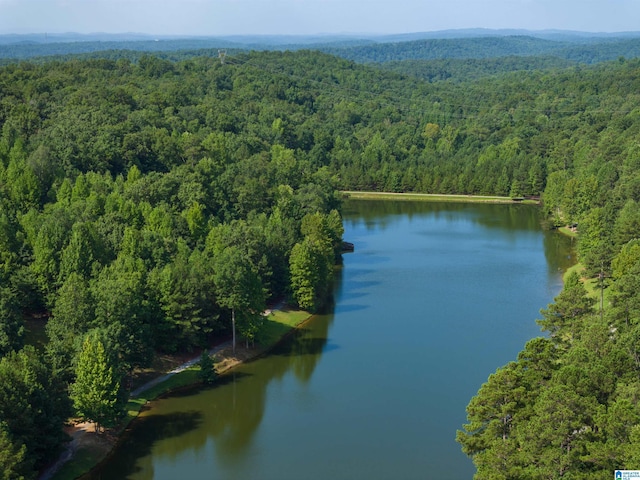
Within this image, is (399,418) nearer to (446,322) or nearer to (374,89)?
(446,322)

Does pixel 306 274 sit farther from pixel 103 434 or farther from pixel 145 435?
pixel 103 434

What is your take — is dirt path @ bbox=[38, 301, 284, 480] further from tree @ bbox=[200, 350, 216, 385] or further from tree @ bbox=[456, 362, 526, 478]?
tree @ bbox=[456, 362, 526, 478]

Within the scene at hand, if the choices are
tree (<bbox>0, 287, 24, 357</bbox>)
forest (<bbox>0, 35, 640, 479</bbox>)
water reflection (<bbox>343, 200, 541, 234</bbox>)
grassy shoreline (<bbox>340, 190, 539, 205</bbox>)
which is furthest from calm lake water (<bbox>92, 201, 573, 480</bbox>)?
grassy shoreline (<bbox>340, 190, 539, 205</bbox>)

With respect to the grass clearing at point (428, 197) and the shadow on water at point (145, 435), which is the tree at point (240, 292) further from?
the grass clearing at point (428, 197)

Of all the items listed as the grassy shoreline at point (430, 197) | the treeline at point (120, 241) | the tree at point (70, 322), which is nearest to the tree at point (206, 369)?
the treeline at point (120, 241)

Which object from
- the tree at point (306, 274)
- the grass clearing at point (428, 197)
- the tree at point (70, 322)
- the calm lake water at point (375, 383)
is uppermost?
the tree at point (70, 322)

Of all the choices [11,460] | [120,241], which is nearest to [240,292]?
[120,241]
